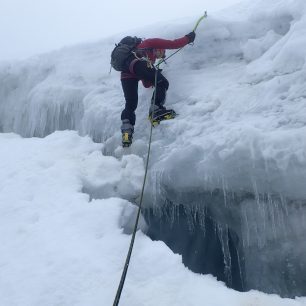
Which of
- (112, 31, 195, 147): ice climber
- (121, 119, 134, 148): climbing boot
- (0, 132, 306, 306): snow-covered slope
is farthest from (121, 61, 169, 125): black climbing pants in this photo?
(0, 132, 306, 306): snow-covered slope

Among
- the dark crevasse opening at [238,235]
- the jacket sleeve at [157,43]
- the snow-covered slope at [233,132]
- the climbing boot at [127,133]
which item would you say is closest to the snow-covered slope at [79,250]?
the climbing boot at [127,133]

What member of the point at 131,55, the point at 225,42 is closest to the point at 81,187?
the point at 131,55

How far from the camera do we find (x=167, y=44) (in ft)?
18.4

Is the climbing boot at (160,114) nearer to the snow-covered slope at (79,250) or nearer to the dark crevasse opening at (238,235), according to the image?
the snow-covered slope at (79,250)

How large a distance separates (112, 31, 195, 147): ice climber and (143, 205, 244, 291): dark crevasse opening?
1.16 metres

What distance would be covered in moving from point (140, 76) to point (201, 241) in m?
2.38

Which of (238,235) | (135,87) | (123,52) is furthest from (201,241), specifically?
(123,52)

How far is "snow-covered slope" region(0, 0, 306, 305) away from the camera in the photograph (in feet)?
13.6

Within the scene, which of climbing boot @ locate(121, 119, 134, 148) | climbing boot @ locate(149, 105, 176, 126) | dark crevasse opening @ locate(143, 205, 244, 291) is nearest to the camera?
dark crevasse opening @ locate(143, 205, 244, 291)

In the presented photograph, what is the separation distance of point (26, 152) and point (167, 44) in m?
2.74

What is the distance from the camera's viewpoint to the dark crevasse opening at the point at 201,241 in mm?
4734

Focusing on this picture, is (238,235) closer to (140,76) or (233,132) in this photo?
(233,132)

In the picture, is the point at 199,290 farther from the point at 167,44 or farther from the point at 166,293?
the point at 167,44

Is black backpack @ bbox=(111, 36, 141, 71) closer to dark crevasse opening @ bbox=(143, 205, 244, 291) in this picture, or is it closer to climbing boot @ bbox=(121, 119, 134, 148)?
climbing boot @ bbox=(121, 119, 134, 148)
